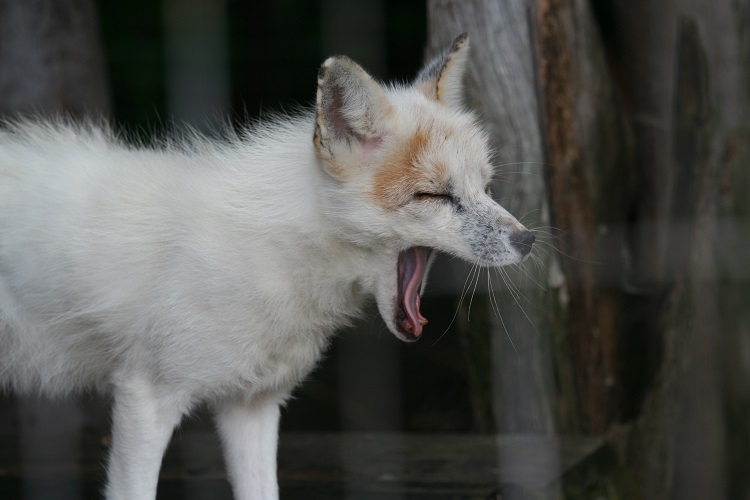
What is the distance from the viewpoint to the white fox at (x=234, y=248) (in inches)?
124

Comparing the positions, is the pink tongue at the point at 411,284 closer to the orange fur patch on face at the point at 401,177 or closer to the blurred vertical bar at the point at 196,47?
the orange fur patch on face at the point at 401,177

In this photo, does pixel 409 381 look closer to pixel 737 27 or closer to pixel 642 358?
pixel 642 358

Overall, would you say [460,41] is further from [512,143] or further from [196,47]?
[196,47]

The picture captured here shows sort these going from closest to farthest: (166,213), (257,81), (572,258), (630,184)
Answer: (166,213)
(572,258)
(630,184)
(257,81)

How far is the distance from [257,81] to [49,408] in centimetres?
317

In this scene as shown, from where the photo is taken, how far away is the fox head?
312 centimetres

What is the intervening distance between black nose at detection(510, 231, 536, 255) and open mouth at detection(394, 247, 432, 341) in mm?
314

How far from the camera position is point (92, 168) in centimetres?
351

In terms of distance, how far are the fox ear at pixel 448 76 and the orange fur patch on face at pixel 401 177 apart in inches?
15.7

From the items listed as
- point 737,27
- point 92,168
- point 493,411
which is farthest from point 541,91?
point 92,168

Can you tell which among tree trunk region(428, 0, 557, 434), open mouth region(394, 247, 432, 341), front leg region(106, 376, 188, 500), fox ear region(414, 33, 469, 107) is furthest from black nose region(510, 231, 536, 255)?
front leg region(106, 376, 188, 500)

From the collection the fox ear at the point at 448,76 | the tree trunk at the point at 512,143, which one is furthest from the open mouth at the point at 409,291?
the tree trunk at the point at 512,143

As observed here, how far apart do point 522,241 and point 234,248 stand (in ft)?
2.83

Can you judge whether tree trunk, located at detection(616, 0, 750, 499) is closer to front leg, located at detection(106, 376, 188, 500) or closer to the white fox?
the white fox
